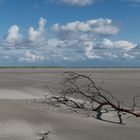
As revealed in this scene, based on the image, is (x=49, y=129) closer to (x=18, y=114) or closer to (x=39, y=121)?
(x=39, y=121)

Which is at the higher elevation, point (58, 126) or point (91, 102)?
point (91, 102)

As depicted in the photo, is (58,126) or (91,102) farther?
(91,102)

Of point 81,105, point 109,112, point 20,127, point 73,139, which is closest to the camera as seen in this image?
point 73,139

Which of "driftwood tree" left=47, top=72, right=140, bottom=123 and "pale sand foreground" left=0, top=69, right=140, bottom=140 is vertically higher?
"driftwood tree" left=47, top=72, right=140, bottom=123

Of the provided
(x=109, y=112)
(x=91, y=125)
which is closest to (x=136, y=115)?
(x=109, y=112)

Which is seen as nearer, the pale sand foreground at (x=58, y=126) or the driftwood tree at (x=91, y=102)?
the pale sand foreground at (x=58, y=126)

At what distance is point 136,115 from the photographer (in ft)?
29.9

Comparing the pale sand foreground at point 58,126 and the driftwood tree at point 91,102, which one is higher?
the driftwood tree at point 91,102

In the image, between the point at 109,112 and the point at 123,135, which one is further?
the point at 109,112

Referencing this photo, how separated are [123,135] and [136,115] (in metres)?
1.81

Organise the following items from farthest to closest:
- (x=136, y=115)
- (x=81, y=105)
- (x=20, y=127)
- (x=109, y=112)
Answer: (x=81, y=105) → (x=109, y=112) → (x=136, y=115) → (x=20, y=127)

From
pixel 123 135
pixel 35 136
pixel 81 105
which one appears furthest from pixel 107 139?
pixel 81 105

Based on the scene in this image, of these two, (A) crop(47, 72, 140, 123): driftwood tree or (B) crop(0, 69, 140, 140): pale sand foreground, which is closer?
(B) crop(0, 69, 140, 140): pale sand foreground

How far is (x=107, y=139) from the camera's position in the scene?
23.4 feet
